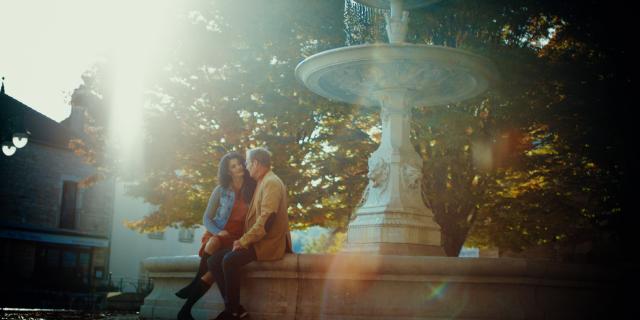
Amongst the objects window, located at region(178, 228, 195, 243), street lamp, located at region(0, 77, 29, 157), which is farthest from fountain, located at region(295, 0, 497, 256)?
window, located at region(178, 228, 195, 243)

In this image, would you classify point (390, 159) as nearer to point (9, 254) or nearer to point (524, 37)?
point (524, 37)

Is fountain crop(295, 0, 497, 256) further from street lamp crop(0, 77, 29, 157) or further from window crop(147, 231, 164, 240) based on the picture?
window crop(147, 231, 164, 240)

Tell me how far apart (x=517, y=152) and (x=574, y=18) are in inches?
183

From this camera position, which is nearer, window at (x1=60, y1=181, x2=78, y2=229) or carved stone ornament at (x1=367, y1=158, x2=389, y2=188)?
carved stone ornament at (x1=367, y1=158, x2=389, y2=188)

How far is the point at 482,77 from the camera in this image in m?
8.80

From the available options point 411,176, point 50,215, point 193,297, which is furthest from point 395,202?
point 50,215

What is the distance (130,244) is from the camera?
41.3 m

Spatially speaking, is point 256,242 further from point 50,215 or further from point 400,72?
point 50,215

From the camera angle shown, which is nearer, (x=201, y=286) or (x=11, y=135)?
(x=201, y=286)

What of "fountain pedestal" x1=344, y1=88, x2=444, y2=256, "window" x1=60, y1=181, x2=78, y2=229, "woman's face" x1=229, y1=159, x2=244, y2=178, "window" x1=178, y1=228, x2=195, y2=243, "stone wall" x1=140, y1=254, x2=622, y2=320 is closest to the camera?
"stone wall" x1=140, y1=254, x2=622, y2=320

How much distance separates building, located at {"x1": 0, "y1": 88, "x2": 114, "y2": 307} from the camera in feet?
109

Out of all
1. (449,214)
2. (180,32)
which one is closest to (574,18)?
(449,214)

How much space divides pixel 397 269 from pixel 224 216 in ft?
6.09

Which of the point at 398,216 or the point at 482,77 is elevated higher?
the point at 482,77
